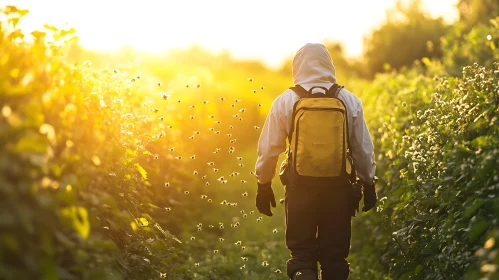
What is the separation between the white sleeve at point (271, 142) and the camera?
5074 mm

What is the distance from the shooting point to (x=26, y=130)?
9.36 ft

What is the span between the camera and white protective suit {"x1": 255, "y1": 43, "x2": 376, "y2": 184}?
199 inches

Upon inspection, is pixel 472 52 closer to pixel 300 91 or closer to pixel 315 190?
pixel 300 91

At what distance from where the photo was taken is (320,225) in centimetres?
501

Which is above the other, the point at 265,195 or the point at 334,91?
the point at 334,91

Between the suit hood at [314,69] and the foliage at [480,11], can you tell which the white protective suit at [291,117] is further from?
the foliage at [480,11]

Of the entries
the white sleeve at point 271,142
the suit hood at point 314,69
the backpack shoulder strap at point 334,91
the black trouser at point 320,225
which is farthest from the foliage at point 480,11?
the black trouser at point 320,225

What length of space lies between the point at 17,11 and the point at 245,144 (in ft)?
43.9

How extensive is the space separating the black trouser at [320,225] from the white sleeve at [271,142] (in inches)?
10.6

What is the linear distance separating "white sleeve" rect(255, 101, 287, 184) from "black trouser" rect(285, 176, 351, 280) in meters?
0.27

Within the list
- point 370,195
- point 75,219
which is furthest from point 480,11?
point 75,219

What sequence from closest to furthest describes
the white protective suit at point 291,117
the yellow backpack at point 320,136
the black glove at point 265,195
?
1. the yellow backpack at point 320,136
2. the white protective suit at point 291,117
3. the black glove at point 265,195

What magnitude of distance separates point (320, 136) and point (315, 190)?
0.47m

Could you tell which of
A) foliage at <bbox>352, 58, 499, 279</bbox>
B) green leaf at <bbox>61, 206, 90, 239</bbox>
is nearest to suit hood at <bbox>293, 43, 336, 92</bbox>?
foliage at <bbox>352, 58, 499, 279</bbox>
